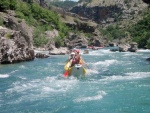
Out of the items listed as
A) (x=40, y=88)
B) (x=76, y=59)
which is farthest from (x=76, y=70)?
(x=40, y=88)

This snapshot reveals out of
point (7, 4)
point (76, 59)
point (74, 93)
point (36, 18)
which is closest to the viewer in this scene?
point (74, 93)

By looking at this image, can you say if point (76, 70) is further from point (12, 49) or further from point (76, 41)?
point (76, 41)

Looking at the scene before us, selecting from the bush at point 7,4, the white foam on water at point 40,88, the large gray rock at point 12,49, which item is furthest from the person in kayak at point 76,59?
the bush at point 7,4

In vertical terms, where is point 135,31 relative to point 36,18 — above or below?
below

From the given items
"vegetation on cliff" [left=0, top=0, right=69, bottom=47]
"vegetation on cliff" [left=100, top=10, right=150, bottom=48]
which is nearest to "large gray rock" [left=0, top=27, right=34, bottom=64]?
"vegetation on cliff" [left=0, top=0, right=69, bottom=47]

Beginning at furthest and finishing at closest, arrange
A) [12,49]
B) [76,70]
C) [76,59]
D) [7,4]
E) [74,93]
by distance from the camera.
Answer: [7,4]
[12,49]
[76,59]
[76,70]
[74,93]

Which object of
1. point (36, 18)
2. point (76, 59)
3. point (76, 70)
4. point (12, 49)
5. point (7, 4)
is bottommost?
point (76, 70)

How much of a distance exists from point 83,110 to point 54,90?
550 centimetres

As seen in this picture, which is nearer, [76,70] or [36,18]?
[76,70]

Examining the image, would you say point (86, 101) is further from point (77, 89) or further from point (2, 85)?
point (2, 85)

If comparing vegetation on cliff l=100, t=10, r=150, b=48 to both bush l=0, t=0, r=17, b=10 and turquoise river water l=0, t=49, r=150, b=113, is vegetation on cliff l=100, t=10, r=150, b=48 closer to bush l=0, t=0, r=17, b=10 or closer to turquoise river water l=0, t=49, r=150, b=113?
bush l=0, t=0, r=17, b=10

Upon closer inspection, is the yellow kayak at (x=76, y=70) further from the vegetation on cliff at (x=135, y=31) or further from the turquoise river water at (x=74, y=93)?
the vegetation on cliff at (x=135, y=31)

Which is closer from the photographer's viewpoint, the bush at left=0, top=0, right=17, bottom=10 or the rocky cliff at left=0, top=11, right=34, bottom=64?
the rocky cliff at left=0, top=11, right=34, bottom=64

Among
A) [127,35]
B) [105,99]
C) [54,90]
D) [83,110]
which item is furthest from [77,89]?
[127,35]
